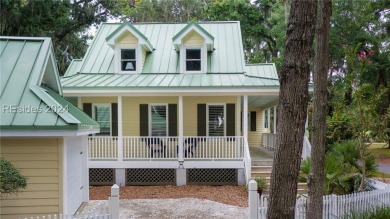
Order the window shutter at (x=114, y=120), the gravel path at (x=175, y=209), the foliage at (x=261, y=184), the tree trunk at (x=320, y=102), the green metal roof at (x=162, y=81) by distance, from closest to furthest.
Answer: the tree trunk at (x=320, y=102), the gravel path at (x=175, y=209), the foliage at (x=261, y=184), the green metal roof at (x=162, y=81), the window shutter at (x=114, y=120)

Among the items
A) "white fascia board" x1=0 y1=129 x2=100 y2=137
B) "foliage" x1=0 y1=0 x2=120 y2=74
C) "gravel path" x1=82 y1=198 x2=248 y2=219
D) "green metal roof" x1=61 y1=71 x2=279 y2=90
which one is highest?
"foliage" x1=0 y1=0 x2=120 y2=74

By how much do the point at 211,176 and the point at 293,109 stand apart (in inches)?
413

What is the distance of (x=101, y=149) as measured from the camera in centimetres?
1378

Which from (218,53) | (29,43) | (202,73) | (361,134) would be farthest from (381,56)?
(29,43)

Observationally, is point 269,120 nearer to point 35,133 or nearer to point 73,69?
point 73,69

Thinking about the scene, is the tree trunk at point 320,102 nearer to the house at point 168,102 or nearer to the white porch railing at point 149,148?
the house at point 168,102

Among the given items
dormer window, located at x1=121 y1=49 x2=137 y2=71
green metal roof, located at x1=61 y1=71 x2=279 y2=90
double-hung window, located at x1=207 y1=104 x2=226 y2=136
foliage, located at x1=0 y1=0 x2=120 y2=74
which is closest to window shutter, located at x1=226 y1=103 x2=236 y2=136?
double-hung window, located at x1=207 y1=104 x2=226 y2=136

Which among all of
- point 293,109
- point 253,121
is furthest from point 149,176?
point 293,109

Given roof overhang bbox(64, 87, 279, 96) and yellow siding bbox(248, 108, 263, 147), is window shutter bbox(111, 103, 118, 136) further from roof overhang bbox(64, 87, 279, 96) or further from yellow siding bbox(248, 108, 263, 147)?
yellow siding bbox(248, 108, 263, 147)

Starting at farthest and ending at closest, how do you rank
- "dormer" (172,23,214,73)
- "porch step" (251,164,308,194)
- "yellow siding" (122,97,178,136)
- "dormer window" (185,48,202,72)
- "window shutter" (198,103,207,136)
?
"dormer window" (185,48,202,72) → "dormer" (172,23,214,73) → "yellow siding" (122,97,178,136) → "window shutter" (198,103,207,136) → "porch step" (251,164,308,194)

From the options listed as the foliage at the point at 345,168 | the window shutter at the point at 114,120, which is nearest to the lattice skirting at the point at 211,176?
the window shutter at the point at 114,120

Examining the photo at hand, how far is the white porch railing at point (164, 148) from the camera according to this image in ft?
44.2

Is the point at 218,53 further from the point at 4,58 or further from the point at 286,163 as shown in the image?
the point at 286,163

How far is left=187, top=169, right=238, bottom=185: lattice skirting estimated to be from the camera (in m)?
13.6
